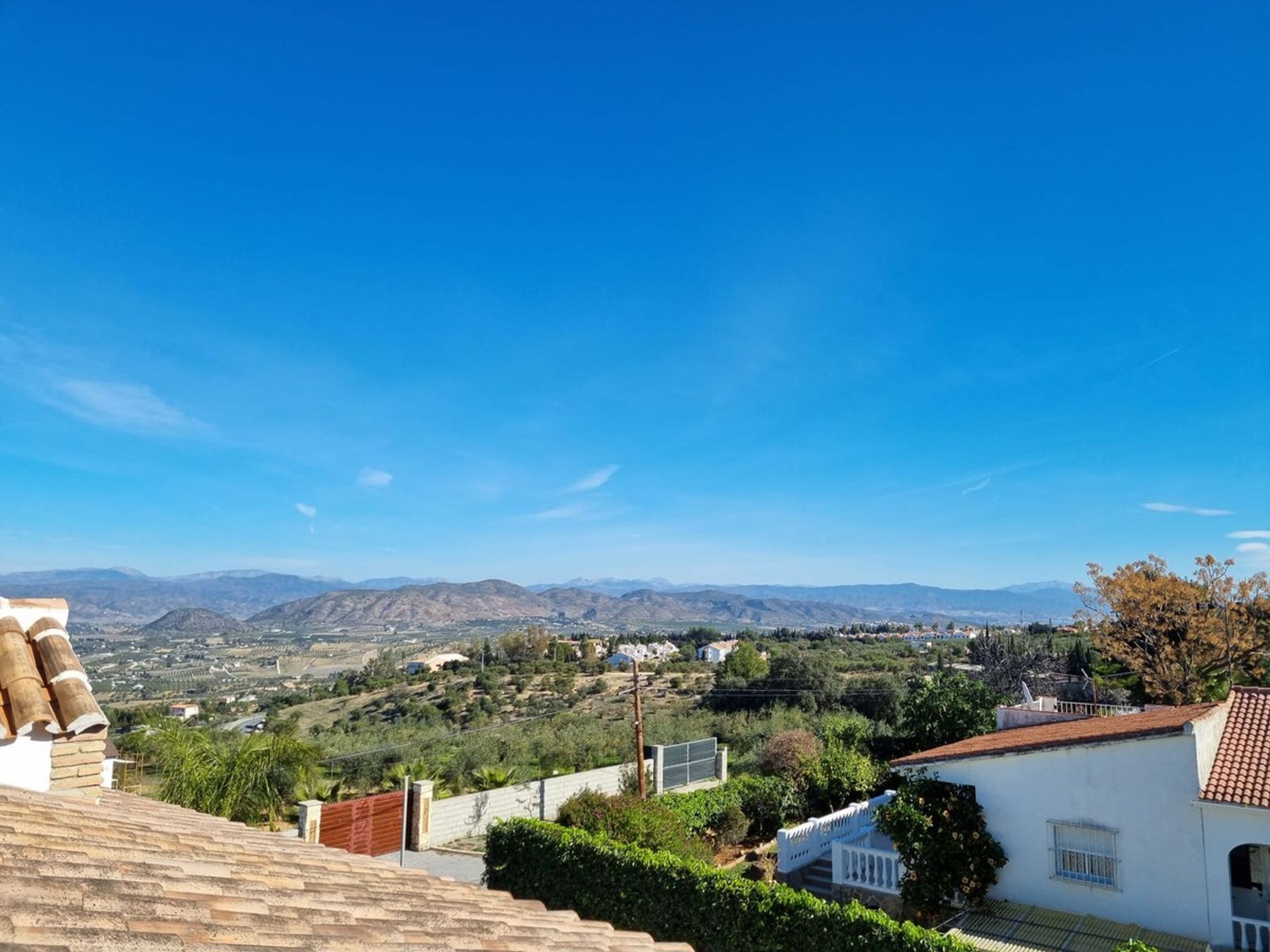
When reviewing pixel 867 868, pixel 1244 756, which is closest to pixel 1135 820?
pixel 1244 756

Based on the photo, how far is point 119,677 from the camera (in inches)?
2598

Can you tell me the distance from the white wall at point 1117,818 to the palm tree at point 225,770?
51.7 feet

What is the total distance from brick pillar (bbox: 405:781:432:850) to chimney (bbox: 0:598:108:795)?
1638 centimetres

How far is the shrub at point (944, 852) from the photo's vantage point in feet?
44.3

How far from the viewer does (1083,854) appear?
12.9 meters

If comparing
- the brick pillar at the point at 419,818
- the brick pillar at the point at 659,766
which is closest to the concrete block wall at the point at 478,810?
the brick pillar at the point at 419,818

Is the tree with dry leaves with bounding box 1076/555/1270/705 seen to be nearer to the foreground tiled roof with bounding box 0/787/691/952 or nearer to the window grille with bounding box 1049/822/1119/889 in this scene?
the window grille with bounding box 1049/822/1119/889

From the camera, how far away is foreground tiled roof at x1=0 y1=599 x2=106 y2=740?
553 centimetres

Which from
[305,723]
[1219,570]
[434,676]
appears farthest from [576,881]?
[434,676]

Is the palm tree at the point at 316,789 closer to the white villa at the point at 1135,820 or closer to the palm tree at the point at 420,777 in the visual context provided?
the palm tree at the point at 420,777

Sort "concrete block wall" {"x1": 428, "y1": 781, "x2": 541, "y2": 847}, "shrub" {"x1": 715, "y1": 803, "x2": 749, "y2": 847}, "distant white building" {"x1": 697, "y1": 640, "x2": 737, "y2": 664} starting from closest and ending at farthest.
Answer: "shrub" {"x1": 715, "y1": 803, "x2": 749, "y2": 847}, "concrete block wall" {"x1": 428, "y1": 781, "x2": 541, "y2": 847}, "distant white building" {"x1": 697, "y1": 640, "x2": 737, "y2": 664}

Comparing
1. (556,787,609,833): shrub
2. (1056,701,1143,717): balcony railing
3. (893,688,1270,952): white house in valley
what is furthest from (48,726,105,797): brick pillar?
(1056,701,1143,717): balcony railing

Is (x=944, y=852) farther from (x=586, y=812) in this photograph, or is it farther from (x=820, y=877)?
(x=586, y=812)

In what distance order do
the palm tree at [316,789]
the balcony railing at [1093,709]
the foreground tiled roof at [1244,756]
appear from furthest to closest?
the palm tree at [316,789] → the balcony railing at [1093,709] → the foreground tiled roof at [1244,756]
